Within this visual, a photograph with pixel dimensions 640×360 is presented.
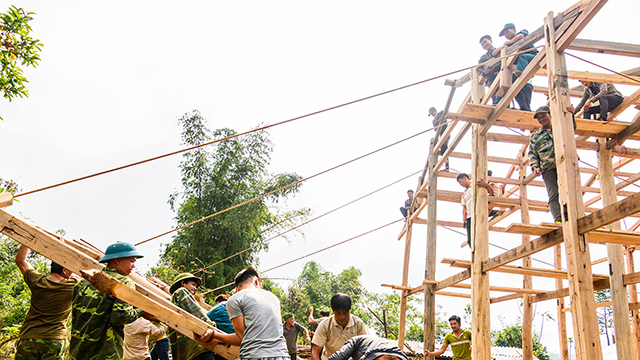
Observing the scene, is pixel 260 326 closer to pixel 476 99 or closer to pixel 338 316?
pixel 338 316

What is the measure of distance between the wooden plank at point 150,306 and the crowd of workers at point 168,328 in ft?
0.26

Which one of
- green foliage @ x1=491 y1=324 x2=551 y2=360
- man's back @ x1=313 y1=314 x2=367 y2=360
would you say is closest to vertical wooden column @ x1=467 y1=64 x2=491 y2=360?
man's back @ x1=313 y1=314 x2=367 y2=360

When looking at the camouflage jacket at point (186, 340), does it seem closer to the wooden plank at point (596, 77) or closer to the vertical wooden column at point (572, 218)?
the vertical wooden column at point (572, 218)

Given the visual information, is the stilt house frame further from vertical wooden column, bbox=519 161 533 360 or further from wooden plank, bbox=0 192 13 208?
wooden plank, bbox=0 192 13 208

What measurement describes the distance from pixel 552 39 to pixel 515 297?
5244 mm

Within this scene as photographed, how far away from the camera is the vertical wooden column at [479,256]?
18.1ft

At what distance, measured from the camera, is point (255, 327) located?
310 centimetres

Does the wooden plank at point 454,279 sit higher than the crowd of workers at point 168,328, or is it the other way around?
the wooden plank at point 454,279

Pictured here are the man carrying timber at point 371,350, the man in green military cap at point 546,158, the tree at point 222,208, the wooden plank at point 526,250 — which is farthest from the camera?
the tree at point 222,208

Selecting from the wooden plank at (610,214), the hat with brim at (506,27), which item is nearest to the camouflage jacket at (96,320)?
the wooden plank at (610,214)

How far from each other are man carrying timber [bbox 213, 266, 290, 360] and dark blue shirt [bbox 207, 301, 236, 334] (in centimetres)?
57

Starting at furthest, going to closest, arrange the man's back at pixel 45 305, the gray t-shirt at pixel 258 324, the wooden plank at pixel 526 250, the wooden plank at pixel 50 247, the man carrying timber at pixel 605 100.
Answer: the man carrying timber at pixel 605 100
the wooden plank at pixel 526 250
the man's back at pixel 45 305
the wooden plank at pixel 50 247
the gray t-shirt at pixel 258 324

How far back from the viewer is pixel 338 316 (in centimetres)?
412

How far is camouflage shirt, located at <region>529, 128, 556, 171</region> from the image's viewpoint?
523 cm
